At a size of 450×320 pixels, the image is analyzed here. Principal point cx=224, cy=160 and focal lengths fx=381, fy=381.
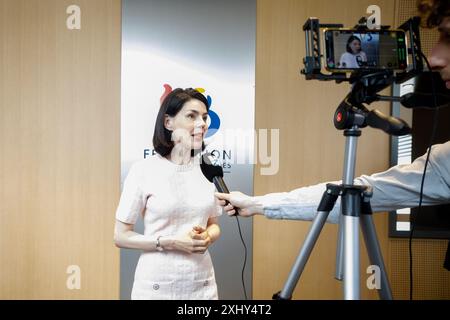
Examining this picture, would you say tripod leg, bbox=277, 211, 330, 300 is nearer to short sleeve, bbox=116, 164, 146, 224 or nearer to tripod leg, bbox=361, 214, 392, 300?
tripod leg, bbox=361, 214, 392, 300

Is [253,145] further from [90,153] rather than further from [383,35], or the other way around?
[383,35]

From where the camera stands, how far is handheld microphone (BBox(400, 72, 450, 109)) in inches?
39.8

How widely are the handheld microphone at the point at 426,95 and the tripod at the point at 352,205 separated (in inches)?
3.2

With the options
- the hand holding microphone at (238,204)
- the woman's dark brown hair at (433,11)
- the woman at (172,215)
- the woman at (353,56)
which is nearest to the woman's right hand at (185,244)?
the woman at (172,215)

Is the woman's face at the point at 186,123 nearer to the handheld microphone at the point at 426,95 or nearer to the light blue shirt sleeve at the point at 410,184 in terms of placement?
the light blue shirt sleeve at the point at 410,184

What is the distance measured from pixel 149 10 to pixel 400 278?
2257 mm

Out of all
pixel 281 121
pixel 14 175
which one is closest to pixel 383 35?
pixel 281 121

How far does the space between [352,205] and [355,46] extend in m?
0.42

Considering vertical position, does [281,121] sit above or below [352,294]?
above

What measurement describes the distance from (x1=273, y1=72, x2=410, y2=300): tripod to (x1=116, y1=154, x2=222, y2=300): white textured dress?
0.71 m

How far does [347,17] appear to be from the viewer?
2.36m

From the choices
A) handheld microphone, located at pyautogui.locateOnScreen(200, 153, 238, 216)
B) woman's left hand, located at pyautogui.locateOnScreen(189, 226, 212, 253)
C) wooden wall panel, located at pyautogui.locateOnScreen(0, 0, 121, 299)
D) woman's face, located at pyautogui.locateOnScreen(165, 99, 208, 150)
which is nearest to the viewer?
handheld microphone, located at pyautogui.locateOnScreen(200, 153, 238, 216)

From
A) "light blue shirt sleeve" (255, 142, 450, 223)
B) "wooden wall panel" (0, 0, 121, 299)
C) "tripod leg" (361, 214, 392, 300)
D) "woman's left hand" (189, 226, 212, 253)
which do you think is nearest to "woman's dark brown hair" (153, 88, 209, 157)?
"woman's left hand" (189, 226, 212, 253)
